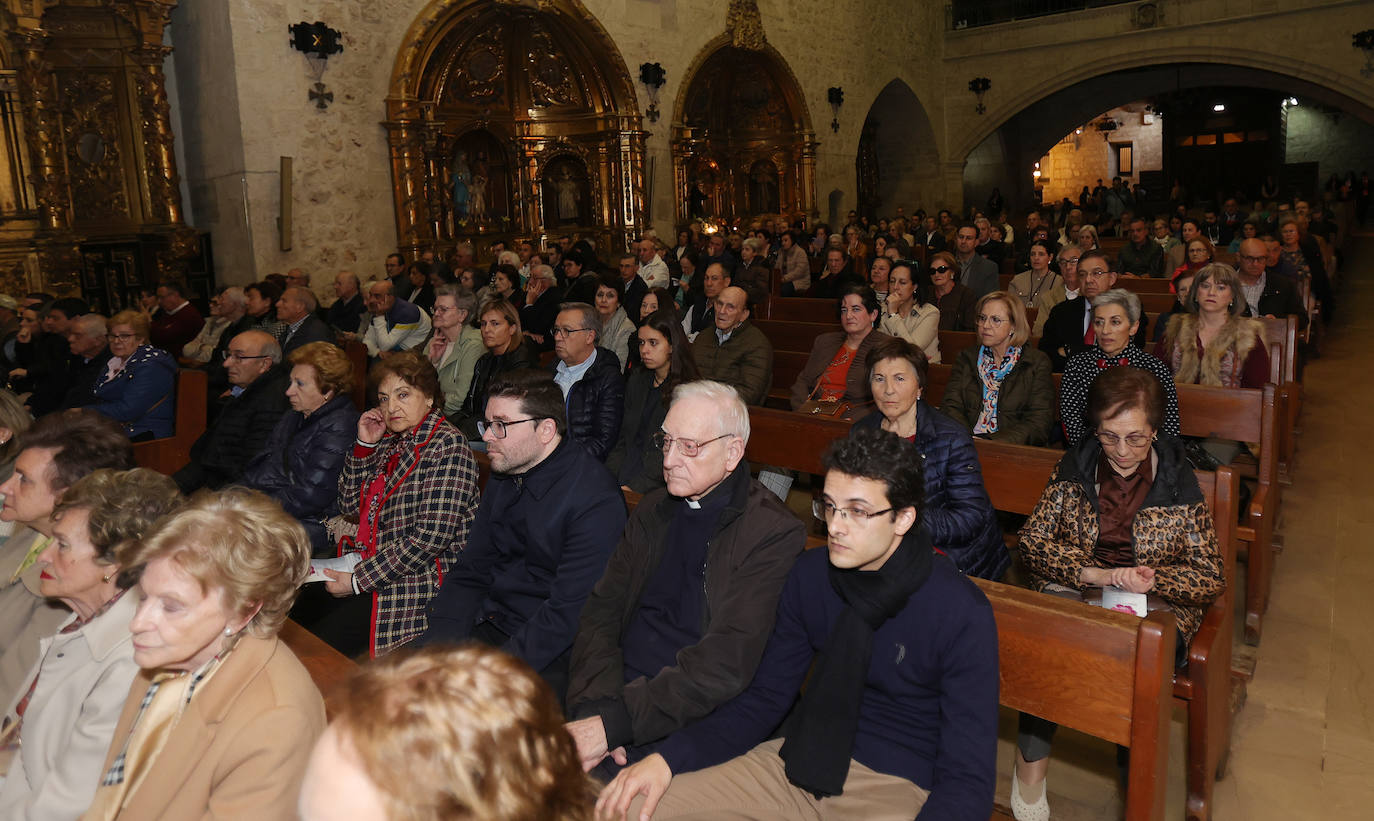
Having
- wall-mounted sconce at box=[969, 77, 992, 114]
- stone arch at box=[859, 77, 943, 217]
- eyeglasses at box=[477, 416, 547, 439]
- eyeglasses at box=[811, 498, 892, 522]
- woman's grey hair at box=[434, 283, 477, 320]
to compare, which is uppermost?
wall-mounted sconce at box=[969, 77, 992, 114]

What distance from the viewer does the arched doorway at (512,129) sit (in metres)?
10.6

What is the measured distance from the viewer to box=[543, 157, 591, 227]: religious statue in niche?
13.1 meters

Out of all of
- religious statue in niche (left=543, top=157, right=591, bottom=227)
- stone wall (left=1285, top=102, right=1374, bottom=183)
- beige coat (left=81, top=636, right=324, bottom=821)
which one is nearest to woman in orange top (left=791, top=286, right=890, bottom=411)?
beige coat (left=81, top=636, right=324, bottom=821)

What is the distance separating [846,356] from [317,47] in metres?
7.36

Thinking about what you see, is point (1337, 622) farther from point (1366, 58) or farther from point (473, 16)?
point (1366, 58)

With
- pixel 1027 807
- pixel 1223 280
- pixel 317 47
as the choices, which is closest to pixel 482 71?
pixel 317 47

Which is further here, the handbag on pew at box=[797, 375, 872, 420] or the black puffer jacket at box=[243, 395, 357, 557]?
the handbag on pew at box=[797, 375, 872, 420]

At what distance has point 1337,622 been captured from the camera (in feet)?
12.0

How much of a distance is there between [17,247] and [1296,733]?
10396mm

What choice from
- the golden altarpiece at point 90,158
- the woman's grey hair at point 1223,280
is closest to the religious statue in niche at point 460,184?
the golden altarpiece at point 90,158

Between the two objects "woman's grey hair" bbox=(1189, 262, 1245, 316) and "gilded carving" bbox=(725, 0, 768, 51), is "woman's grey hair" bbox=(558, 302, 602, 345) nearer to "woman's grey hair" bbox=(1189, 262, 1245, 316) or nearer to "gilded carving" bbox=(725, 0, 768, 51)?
"woman's grey hair" bbox=(1189, 262, 1245, 316)

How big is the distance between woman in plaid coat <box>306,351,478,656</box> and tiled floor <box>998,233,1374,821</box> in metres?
1.92

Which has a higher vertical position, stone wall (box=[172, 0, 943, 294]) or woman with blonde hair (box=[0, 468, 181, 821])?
stone wall (box=[172, 0, 943, 294])

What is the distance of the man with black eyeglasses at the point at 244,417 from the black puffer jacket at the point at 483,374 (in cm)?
95
